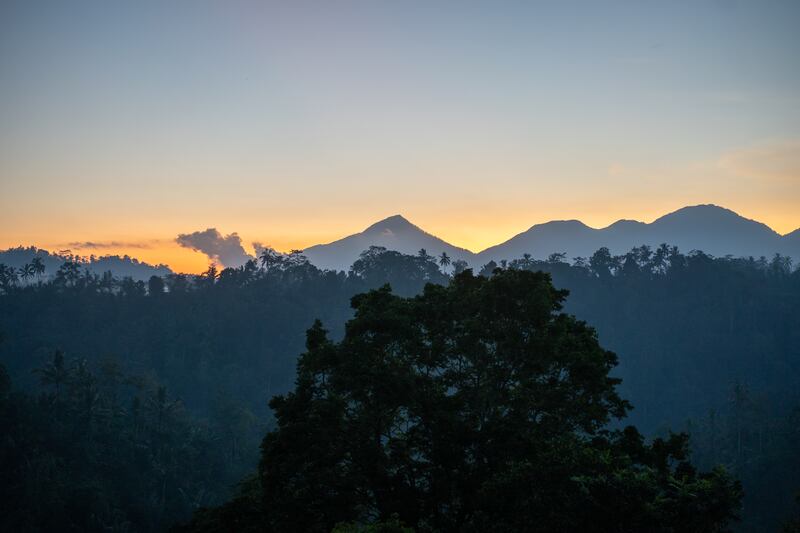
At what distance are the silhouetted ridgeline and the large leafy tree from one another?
115 ft

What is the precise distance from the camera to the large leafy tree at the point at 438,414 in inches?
637

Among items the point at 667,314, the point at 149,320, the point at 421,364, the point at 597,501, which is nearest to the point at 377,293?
the point at 421,364

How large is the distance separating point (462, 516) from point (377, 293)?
20.2 ft

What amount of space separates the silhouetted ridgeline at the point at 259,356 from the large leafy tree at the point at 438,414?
115 ft

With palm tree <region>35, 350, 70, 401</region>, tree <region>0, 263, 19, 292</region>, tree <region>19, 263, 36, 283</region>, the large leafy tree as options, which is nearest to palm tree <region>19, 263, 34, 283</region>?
tree <region>19, 263, 36, 283</region>

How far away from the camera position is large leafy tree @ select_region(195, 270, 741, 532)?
1619 centimetres

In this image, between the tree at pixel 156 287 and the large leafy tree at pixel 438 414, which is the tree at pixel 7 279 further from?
the large leafy tree at pixel 438 414

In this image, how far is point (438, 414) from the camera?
16.8 metres

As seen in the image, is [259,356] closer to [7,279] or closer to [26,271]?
[7,279]

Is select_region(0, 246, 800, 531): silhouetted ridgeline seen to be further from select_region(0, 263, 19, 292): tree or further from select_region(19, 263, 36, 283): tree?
select_region(19, 263, 36, 283): tree

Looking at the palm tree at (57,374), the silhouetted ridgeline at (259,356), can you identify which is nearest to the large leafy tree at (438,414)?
the silhouetted ridgeline at (259,356)

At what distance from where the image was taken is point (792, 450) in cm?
5712

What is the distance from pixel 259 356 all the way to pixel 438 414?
276ft

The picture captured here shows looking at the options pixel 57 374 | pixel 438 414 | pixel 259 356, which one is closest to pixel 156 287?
pixel 259 356
